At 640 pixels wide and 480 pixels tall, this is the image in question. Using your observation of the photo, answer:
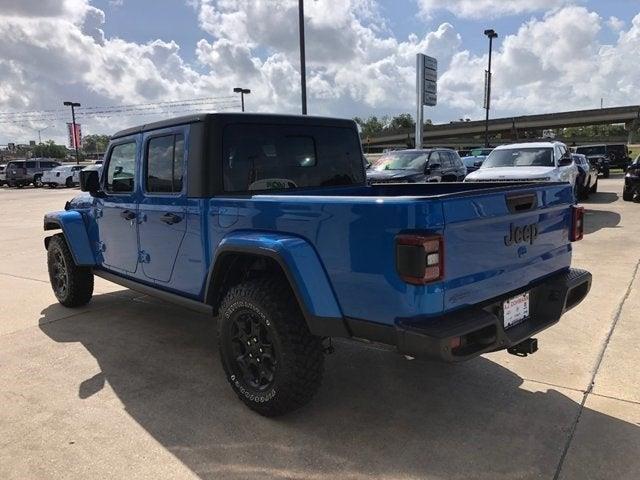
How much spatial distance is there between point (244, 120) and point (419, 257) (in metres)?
1.93

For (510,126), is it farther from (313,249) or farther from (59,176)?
(313,249)

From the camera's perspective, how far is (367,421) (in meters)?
3.31

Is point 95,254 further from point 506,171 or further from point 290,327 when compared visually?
point 506,171

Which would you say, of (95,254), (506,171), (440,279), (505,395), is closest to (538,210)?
(440,279)

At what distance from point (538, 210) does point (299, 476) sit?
2033 millimetres

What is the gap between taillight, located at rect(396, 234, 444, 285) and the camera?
2520mm

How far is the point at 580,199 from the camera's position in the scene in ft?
53.2

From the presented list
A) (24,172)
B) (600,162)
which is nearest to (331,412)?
(600,162)

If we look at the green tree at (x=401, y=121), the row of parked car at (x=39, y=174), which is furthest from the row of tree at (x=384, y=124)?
the row of parked car at (x=39, y=174)

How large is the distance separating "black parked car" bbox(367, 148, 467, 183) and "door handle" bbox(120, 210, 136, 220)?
811cm

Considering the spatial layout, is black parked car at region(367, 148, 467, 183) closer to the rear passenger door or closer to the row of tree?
the rear passenger door

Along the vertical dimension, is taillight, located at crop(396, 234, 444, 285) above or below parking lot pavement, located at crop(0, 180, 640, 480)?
above

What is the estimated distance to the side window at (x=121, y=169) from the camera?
460 centimetres

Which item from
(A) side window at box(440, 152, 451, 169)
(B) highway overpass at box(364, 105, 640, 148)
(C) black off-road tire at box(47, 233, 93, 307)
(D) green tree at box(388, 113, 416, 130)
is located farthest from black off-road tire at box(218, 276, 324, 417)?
(D) green tree at box(388, 113, 416, 130)
